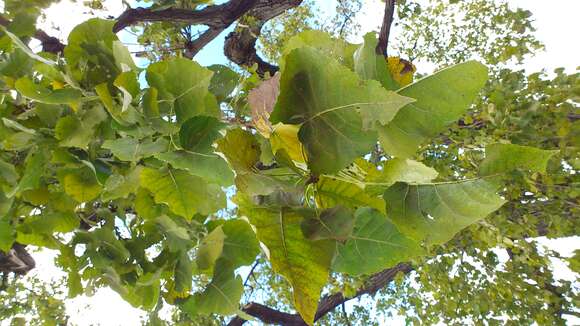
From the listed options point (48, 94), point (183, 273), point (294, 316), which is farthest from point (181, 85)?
point (294, 316)

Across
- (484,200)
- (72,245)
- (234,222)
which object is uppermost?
(484,200)

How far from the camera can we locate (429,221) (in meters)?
0.70

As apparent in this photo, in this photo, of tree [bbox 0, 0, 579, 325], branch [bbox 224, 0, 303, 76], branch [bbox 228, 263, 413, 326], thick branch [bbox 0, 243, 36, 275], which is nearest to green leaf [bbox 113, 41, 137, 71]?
tree [bbox 0, 0, 579, 325]

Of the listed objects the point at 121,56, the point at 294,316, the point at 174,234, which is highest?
the point at 121,56

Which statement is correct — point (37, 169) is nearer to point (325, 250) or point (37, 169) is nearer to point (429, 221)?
point (325, 250)

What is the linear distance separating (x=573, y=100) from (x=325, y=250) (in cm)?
349

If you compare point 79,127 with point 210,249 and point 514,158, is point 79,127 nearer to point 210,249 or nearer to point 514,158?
point 210,249

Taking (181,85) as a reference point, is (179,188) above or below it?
below

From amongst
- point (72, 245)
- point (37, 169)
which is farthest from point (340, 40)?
point (72, 245)

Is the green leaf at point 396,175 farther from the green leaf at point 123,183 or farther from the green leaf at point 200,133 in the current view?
the green leaf at point 123,183

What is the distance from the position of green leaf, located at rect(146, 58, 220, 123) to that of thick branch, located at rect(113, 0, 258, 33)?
2.79m

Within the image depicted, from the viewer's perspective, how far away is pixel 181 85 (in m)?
0.88

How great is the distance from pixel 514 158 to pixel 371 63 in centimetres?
25

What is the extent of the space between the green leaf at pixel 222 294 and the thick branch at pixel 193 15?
270 cm
